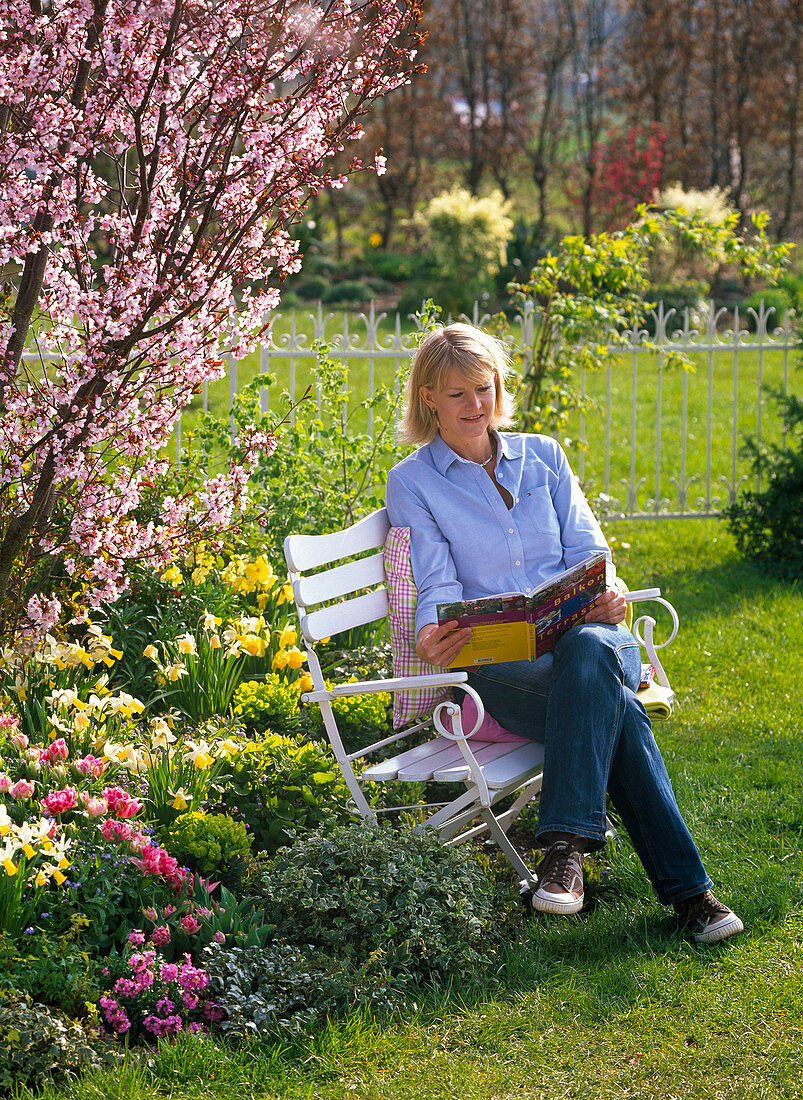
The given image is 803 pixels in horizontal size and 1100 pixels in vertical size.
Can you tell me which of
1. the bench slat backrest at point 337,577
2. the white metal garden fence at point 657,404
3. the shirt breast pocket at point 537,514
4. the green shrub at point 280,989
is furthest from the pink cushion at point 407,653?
the white metal garden fence at point 657,404

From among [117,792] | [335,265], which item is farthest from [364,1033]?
[335,265]

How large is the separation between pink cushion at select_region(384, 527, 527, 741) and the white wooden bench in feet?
0.11

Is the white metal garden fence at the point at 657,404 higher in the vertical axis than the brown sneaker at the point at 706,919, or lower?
higher

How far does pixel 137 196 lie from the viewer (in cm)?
294

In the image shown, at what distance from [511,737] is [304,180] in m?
1.59

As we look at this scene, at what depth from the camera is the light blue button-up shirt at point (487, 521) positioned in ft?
10.6

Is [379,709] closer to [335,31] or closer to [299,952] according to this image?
[299,952]

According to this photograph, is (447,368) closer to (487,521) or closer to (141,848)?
(487,521)

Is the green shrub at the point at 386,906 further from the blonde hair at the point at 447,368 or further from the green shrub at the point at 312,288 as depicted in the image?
the green shrub at the point at 312,288

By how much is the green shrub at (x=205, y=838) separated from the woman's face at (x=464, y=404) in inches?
49.1

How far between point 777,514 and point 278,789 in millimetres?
3794

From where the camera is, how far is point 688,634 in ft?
16.8

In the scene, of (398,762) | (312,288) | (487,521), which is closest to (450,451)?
(487,521)

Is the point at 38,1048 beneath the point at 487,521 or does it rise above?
beneath
